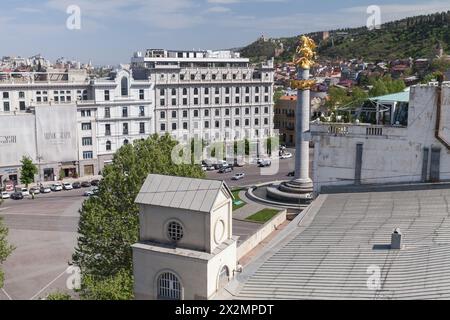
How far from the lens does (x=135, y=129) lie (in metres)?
68.9

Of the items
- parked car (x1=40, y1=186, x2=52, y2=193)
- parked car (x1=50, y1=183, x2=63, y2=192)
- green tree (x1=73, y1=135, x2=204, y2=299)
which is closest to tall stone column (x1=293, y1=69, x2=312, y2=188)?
green tree (x1=73, y1=135, x2=204, y2=299)

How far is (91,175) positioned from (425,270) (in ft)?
192

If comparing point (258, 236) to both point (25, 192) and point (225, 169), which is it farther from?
point (225, 169)

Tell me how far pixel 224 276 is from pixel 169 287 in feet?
6.54

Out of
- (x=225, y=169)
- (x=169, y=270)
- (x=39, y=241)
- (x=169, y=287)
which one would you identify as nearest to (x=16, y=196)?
(x=39, y=241)

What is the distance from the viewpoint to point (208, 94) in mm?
75062

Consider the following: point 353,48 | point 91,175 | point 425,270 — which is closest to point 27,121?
point 91,175

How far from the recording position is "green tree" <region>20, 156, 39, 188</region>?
2279 inches

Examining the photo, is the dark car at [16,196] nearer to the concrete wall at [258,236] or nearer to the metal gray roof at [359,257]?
the concrete wall at [258,236]

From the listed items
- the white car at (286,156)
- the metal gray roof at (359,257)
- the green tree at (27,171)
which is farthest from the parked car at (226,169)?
the metal gray roof at (359,257)

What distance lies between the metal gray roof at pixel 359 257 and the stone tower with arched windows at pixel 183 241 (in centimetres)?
177

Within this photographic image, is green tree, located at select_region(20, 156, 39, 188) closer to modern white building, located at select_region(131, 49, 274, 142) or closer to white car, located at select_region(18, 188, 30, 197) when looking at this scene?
white car, located at select_region(18, 188, 30, 197)

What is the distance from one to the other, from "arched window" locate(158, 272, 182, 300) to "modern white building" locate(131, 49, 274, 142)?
2169 inches

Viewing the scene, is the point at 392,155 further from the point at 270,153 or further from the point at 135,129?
the point at 270,153
